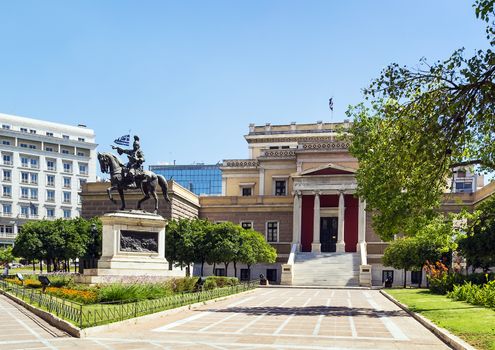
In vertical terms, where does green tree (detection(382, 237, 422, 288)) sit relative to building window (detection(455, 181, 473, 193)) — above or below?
below

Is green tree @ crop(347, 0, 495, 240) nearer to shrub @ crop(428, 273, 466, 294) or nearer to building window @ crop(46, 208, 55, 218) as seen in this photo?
shrub @ crop(428, 273, 466, 294)

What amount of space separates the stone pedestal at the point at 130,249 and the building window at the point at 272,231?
110 ft

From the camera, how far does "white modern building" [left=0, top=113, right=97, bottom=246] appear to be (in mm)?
106875

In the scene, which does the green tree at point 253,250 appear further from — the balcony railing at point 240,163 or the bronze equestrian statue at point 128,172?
the balcony railing at point 240,163

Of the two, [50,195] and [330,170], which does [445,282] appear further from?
[50,195]

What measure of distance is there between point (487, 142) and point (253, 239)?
31.4 m

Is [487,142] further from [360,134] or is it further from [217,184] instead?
[217,184]

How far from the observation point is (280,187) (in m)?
73.1

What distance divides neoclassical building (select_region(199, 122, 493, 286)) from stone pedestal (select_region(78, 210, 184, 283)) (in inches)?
896

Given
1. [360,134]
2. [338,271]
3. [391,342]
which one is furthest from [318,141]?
[391,342]

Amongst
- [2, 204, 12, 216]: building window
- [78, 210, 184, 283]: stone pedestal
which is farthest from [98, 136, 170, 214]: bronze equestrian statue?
[2, 204, 12, 216]: building window

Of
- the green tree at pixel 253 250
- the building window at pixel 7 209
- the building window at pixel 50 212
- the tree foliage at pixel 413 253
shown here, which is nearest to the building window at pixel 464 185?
the tree foliage at pixel 413 253

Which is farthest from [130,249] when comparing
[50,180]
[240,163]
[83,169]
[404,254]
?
[83,169]

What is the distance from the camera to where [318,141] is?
235 ft
